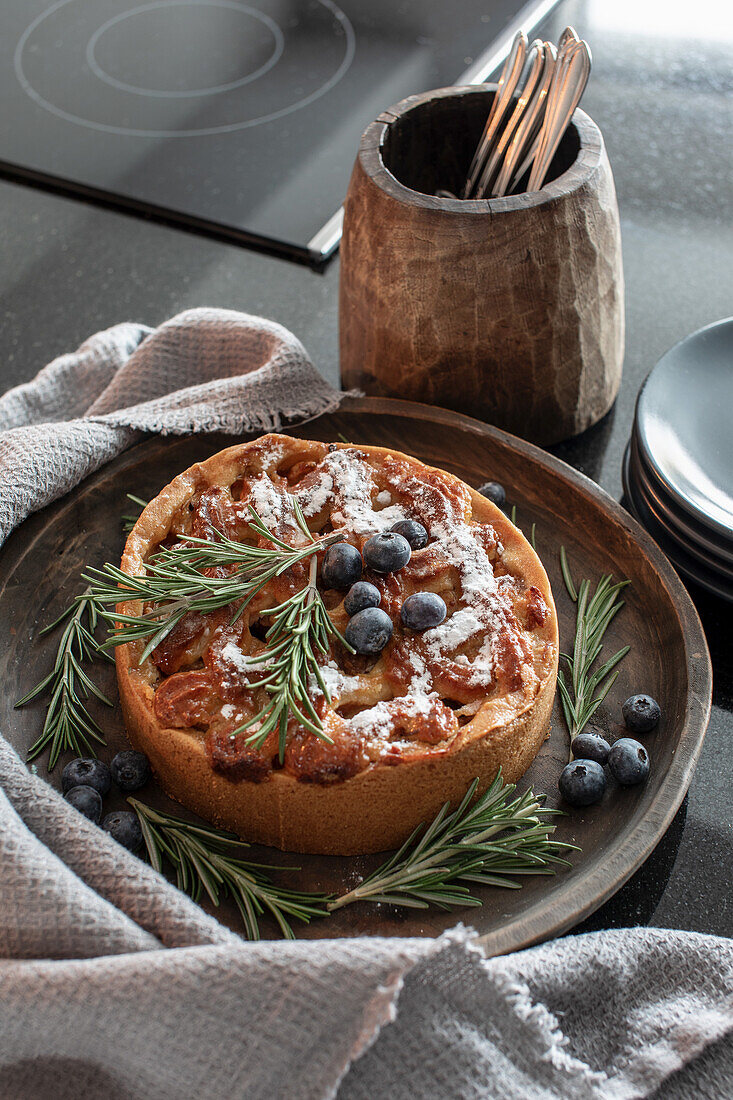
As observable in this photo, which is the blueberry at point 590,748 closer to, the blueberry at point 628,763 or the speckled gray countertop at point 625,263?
the blueberry at point 628,763

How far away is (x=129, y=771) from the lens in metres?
1.34

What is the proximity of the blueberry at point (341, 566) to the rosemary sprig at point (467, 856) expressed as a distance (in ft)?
1.06

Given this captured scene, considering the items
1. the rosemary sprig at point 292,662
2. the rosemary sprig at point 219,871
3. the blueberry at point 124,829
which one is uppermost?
the rosemary sprig at point 292,662

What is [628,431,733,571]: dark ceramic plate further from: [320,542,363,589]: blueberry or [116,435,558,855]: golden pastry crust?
[320,542,363,589]: blueberry

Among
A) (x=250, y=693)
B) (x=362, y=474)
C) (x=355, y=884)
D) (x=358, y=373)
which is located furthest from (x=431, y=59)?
(x=355, y=884)

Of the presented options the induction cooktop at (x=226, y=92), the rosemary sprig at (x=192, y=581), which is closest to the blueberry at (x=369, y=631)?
the rosemary sprig at (x=192, y=581)

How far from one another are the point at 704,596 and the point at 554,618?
1.20ft

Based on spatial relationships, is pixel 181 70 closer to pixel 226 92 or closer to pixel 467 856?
pixel 226 92

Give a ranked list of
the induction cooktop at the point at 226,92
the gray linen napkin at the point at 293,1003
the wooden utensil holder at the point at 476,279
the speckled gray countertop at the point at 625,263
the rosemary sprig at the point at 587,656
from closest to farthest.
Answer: the gray linen napkin at the point at 293,1003, the rosemary sprig at the point at 587,656, the wooden utensil holder at the point at 476,279, the speckled gray countertop at the point at 625,263, the induction cooktop at the point at 226,92

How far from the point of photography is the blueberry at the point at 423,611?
1.33 meters

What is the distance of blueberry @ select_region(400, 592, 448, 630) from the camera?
1333 mm

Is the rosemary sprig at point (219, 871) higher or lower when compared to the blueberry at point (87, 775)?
lower

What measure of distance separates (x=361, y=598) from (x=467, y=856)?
36 centimetres

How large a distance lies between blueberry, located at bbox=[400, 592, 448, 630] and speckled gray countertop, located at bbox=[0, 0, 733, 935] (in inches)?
24.0
